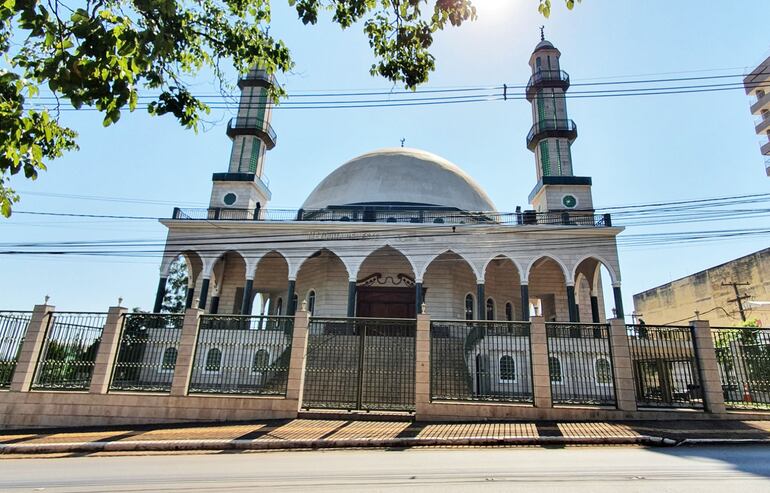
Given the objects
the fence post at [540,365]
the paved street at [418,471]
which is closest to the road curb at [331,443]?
the paved street at [418,471]

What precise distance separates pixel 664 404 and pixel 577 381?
1658 mm

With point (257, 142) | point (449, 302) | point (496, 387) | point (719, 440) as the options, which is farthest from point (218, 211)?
point (719, 440)

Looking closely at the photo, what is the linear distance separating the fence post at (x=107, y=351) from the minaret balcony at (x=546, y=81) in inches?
900

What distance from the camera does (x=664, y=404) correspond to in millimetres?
8539

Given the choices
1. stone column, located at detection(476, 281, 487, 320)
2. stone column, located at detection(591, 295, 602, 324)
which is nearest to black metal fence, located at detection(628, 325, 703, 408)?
stone column, located at detection(476, 281, 487, 320)

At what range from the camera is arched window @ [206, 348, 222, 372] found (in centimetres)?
916

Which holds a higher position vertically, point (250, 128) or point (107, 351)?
point (250, 128)

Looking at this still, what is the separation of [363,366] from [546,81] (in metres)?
21.4

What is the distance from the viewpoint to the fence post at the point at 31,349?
8.91 meters

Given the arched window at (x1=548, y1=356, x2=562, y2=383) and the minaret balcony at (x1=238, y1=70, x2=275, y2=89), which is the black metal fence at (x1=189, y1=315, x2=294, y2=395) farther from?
the minaret balcony at (x1=238, y1=70, x2=275, y2=89)

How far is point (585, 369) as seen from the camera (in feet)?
29.0

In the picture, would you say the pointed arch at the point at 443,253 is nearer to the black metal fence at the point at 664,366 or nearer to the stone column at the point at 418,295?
the stone column at the point at 418,295

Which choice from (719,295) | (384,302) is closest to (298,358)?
(384,302)

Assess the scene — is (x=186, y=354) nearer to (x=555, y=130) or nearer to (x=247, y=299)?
(x=247, y=299)
